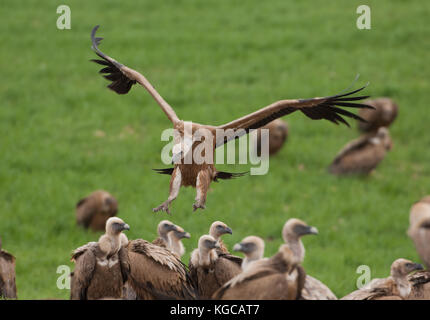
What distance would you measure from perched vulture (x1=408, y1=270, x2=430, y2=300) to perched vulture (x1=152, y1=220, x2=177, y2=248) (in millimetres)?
2300

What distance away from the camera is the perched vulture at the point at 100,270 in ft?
17.4

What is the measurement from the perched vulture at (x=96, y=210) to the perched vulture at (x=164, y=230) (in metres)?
4.75

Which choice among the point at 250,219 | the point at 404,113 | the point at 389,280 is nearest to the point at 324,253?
the point at 250,219

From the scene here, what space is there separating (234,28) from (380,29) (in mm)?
4132

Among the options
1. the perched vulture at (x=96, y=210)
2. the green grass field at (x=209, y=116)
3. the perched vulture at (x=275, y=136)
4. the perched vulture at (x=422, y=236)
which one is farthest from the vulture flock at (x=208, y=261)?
the perched vulture at (x=275, y=136)

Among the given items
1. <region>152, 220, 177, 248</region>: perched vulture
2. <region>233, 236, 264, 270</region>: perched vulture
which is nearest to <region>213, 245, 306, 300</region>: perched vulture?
<region>233, 236, 264, 270</region>: perched vulture

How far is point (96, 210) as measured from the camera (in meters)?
11.5

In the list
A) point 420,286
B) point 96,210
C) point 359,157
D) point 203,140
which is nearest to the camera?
point 203,140

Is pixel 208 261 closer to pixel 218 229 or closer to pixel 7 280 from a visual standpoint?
pixel 218 229

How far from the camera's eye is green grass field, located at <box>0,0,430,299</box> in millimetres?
11867

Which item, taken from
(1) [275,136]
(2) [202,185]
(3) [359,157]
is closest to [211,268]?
(2) [202,185]

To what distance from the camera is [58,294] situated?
8539mm

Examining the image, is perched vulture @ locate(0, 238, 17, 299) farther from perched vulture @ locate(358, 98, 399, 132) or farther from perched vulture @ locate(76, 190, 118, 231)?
perched vulture @ locate(358, 98, 399, 132)

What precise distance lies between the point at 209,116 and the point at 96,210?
411cm
